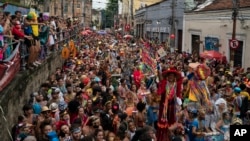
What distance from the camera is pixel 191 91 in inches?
375

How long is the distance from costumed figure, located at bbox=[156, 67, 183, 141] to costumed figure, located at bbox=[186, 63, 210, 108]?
49.1 inches

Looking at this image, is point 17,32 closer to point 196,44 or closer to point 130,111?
point 130,111

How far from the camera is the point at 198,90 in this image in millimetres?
9547

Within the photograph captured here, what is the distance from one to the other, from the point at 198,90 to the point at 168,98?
6.21 ft

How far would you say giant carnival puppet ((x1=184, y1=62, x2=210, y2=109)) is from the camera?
30.1 feet

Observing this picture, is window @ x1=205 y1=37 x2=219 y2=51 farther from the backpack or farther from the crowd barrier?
the crowd barrier

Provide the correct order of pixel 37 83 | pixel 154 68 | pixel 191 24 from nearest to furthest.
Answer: pixel 37 83, pixel 154 68, pixel 191 24

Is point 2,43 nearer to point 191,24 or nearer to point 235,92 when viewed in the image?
point 235,92

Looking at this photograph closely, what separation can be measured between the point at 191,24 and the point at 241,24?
888 centimetres

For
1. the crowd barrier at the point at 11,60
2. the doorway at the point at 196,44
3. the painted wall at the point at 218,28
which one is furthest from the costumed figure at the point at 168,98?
the doorway at the point at 196,44

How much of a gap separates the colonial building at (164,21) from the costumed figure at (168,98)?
964 inches

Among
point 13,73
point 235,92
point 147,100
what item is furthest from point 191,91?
point 13,73

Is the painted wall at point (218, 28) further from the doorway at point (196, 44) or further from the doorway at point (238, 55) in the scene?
the doorway at point (238, 55)

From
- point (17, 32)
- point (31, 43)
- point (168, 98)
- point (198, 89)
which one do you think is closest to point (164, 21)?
point (31, 43)
